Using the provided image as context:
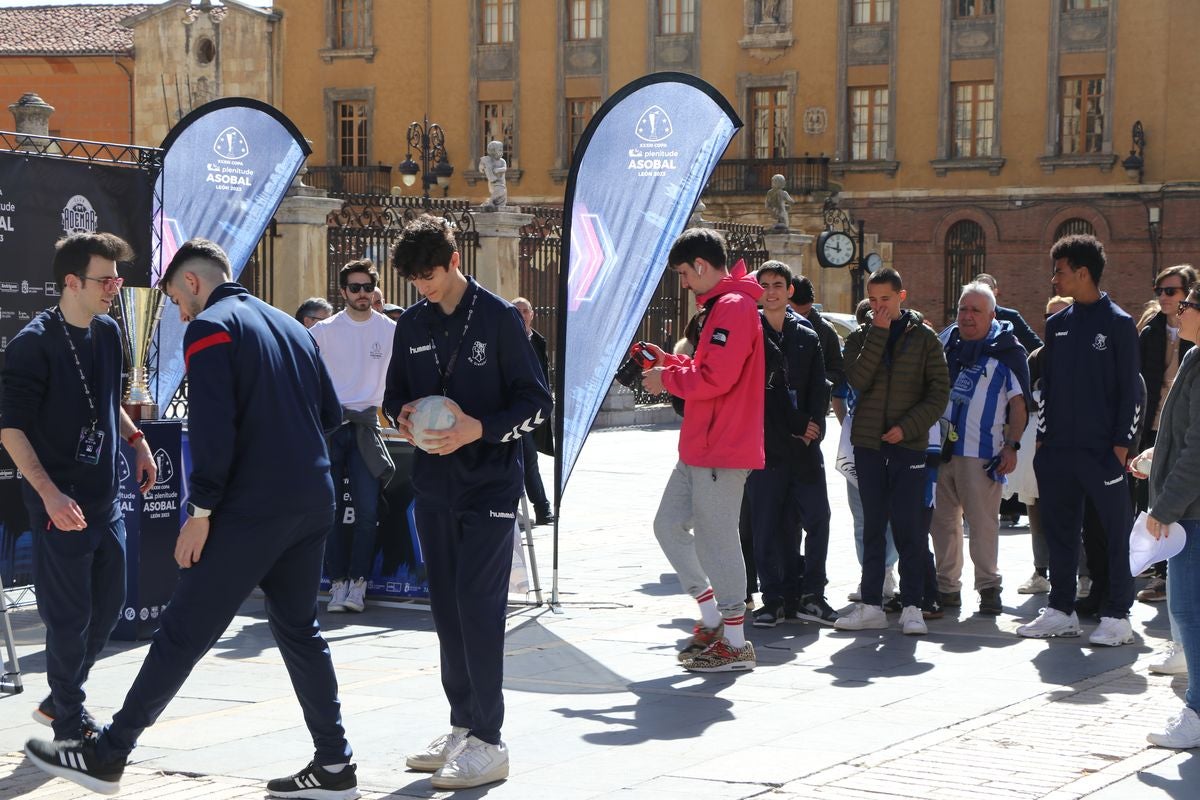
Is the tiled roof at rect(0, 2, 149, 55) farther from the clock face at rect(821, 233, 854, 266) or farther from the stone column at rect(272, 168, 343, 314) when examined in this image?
the stone column at rect(272, 168, 343, 314)

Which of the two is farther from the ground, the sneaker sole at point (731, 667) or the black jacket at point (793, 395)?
the black jacket at point (793, 395)

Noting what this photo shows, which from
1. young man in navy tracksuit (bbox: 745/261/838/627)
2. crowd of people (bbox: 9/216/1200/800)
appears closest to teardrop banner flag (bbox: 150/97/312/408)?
crowd of people (bbox: 9/216/1200/800)

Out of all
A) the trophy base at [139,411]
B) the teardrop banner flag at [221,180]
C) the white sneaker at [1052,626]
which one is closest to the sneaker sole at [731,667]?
the white sneaker at [1052,626]

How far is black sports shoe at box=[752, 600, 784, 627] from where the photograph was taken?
9375 millimetres

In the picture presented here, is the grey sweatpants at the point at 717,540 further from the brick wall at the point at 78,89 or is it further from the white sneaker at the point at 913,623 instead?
the brick wall at the point at 78,89

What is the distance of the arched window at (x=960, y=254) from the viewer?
46.7 meters

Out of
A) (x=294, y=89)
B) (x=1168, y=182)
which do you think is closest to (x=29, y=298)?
(x=1168, y=182)

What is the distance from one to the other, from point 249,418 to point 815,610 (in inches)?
181

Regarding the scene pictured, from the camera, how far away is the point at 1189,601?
6750 millimetres

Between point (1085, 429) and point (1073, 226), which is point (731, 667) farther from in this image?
point (1073, 226)

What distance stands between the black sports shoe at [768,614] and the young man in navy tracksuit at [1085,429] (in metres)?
1.30

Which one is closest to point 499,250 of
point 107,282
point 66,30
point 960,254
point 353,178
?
point 107,282

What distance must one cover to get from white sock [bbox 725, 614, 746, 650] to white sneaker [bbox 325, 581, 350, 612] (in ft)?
8.53

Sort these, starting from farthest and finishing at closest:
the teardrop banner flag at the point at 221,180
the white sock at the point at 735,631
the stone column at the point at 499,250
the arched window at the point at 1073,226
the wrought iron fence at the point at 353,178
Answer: the wrought iron fence at the point at 353,178
the arched window at the point at 1073,226
the stone column at the point at 499,250
the teardrop banner flag at the point at 221,180
the white sock at the point at 735,631
